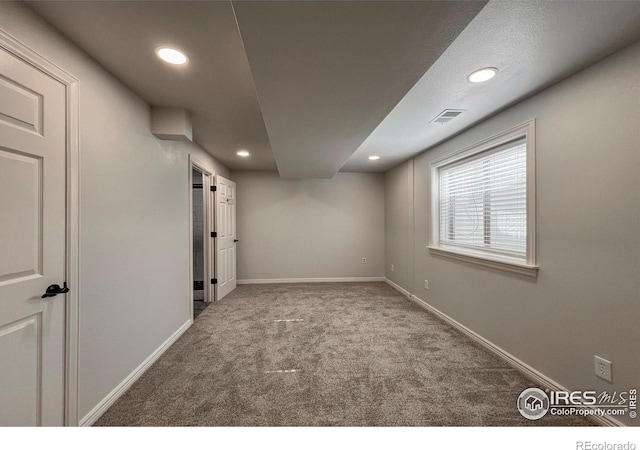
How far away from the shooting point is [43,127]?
49.4 inches

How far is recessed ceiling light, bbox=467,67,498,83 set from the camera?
1.58 m

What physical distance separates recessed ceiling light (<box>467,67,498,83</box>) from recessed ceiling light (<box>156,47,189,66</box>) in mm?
1819

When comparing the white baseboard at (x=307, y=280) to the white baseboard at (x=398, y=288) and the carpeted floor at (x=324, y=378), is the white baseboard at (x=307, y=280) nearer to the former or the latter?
the white baseboard at (x=398, y=288)

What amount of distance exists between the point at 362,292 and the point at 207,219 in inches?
109

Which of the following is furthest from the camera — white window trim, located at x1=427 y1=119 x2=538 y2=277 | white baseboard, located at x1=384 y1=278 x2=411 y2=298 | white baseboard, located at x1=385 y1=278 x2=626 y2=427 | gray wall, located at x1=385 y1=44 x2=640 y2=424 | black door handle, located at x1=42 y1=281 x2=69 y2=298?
white baseboard, located at x1=384 y1=278 x2=411 y2=298

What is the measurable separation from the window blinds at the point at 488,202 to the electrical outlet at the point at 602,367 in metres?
0.79

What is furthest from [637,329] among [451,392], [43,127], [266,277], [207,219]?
[266,277]

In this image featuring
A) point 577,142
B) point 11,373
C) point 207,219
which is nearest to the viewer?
point 11,373

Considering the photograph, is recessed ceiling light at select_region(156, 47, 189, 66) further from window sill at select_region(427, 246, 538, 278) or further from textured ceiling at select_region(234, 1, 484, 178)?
window sill at select_region(427, 246, 538, 278)

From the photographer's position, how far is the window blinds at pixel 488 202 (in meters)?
2.13

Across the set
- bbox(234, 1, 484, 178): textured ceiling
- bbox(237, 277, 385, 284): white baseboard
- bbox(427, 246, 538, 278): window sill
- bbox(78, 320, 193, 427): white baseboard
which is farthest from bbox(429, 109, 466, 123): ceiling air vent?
bbox(237, 277, 385, 284): white baseboard

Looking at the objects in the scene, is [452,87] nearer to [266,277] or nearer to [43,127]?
[43,127]

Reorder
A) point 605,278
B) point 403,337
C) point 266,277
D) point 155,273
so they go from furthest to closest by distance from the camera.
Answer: point 266,277 < point 403,337 < point 155,273 < point 605,278

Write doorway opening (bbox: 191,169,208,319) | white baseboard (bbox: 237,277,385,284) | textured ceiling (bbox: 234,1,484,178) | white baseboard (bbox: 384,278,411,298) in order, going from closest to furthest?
textured ceiling (bbox: 234,1,484,178), white baseboard (bbox: 384,278,411,298), doorway opening (bbox: 191,169,208,319), white baseboard (bbox: 237,277,385,284)
